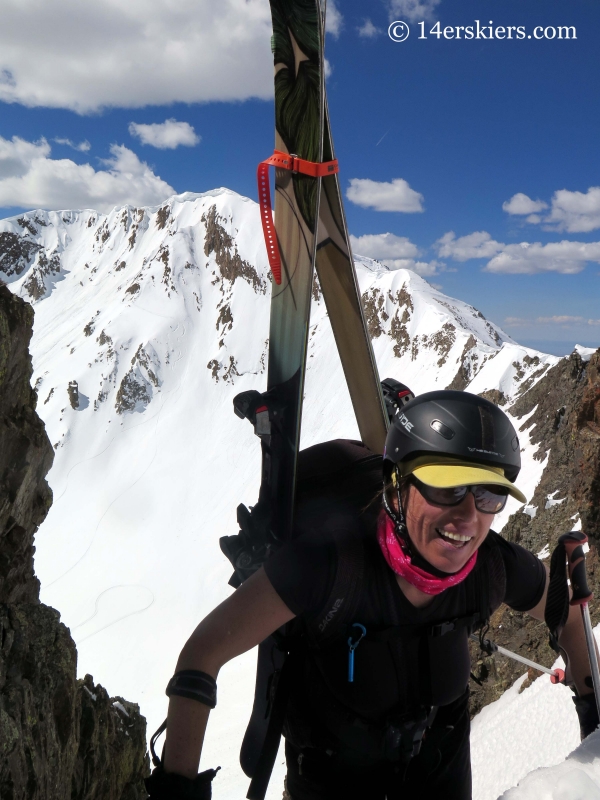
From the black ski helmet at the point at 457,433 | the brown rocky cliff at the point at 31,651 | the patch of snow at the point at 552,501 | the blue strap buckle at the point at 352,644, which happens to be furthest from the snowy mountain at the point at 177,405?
the black ski helmet at the point at 457,433

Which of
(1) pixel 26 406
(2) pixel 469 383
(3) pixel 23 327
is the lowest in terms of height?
(1) pixel 26 406

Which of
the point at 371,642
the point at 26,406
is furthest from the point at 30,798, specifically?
the point at 26,406

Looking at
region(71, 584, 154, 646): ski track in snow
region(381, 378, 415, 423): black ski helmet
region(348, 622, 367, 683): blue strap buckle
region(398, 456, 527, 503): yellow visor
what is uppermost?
region(71, 584, 154, 646): ski track in snow

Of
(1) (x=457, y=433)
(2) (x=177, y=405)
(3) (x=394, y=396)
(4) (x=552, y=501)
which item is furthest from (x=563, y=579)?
(2) (x=177, y=405)

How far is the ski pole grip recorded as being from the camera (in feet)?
9.77

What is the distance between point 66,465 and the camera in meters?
109

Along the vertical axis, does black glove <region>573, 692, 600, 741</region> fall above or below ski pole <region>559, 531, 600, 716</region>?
below

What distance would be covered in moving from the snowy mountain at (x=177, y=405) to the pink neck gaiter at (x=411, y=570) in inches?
384

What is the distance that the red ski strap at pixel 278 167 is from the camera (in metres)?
4.96

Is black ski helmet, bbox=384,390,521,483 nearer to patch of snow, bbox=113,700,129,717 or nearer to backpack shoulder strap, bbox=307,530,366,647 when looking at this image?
backpack shoulder strap, bbox=307,530,366,647

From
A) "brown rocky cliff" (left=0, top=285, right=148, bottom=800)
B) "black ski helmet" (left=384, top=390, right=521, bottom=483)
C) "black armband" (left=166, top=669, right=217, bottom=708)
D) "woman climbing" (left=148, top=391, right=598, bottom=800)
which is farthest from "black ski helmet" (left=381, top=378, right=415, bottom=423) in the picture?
"black armband" (left=166, top=669, right=217, bottom=708)

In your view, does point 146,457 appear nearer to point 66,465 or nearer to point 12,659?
point 66,465

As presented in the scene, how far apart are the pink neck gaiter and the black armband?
43.0 inches

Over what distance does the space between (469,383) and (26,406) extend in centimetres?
5750
